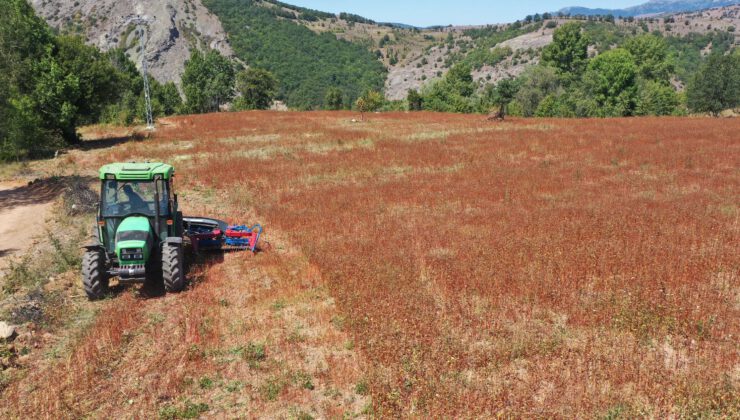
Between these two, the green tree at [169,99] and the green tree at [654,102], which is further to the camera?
the green tree at [169,99]

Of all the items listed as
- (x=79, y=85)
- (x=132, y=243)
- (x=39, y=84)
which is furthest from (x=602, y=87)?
(x=132, y=243)

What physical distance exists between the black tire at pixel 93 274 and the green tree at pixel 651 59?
92.8 metres

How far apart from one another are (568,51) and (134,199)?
10040 centimetres

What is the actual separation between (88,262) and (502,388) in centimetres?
890

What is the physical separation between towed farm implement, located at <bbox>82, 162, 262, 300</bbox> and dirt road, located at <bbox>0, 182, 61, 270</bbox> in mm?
4569

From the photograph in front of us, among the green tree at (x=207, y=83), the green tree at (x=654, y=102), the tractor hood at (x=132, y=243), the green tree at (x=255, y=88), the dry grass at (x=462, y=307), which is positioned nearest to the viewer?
the dry grass at (x=462, y=307)

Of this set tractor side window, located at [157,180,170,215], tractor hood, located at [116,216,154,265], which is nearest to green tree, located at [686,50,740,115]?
tractor side window, located at [157,180,170,215]

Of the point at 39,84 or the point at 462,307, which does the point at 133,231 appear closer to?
the point at 462,307

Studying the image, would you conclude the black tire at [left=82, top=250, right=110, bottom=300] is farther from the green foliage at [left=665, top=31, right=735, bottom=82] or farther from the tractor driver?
the green foliage at [left=665, top=31, right=735, bottom=82]

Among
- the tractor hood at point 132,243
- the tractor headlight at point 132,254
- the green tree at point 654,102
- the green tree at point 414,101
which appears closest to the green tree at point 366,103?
the green tree at point 414,101

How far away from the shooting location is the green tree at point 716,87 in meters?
61.8

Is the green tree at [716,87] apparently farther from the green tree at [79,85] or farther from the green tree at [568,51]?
the green tree at [79,85]

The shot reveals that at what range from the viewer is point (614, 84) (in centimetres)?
6775

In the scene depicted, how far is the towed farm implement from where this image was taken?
9375 millimetres
